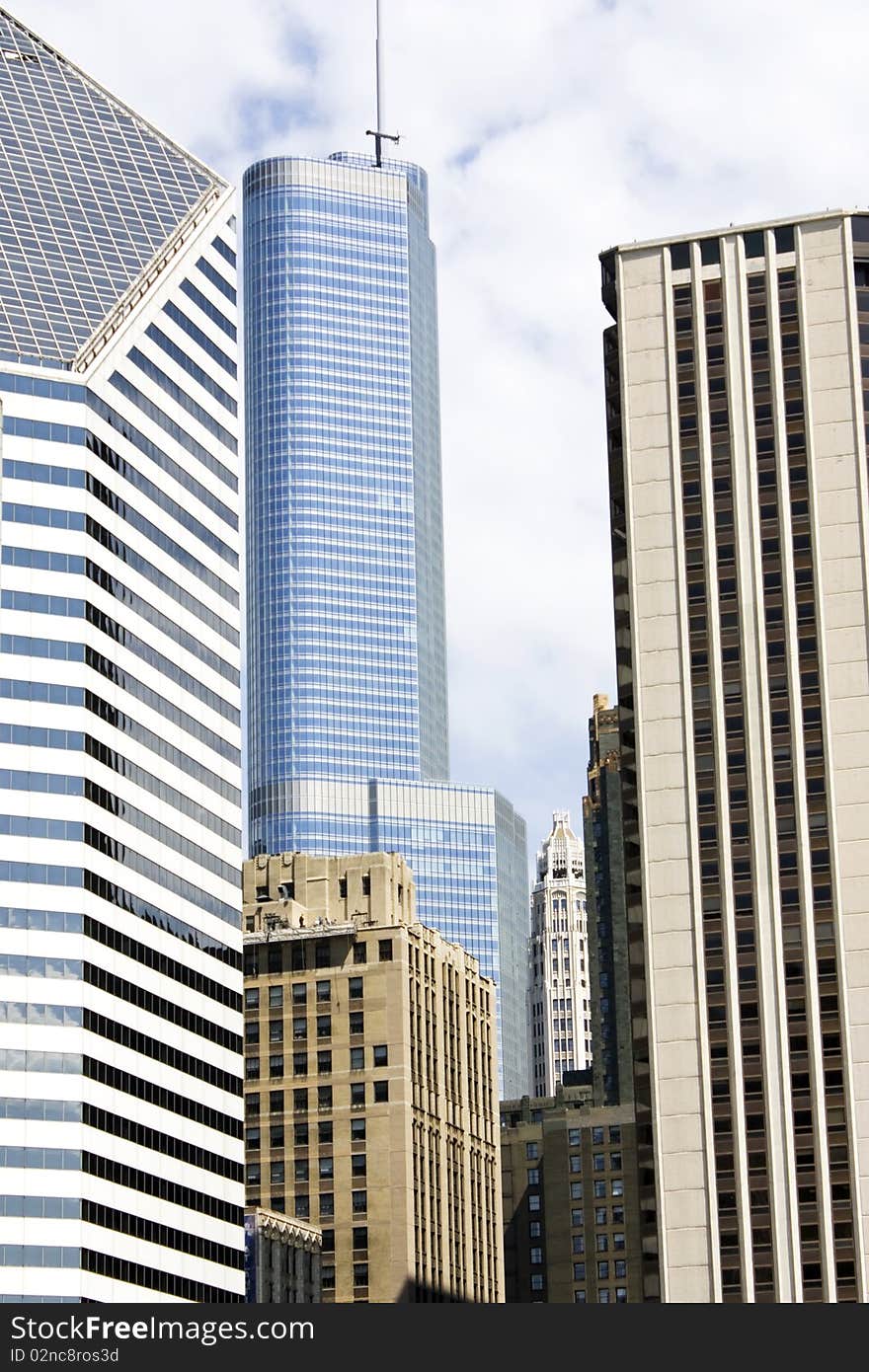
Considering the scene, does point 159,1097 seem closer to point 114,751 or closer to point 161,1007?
point 161,1007

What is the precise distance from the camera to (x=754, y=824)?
614ft

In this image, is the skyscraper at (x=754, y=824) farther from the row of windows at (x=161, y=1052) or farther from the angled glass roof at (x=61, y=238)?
the angled glass roof at (x=61, y=238)

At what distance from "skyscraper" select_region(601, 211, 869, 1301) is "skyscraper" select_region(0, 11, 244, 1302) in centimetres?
3348

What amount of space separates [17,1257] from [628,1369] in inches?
4469

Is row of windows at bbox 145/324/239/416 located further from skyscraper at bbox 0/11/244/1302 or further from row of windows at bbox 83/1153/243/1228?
row of windows at bbox 83/1153/243/1228

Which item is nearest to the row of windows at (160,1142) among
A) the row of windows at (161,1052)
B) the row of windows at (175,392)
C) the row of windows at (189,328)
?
the row of windows at (161,1052)

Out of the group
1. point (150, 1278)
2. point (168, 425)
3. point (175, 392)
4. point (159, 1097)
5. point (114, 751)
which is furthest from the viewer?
point (175, 392)

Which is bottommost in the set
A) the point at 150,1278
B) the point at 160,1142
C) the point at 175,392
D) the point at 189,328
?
the point at 150,1278

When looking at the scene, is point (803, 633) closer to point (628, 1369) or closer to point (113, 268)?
point (113, 268)

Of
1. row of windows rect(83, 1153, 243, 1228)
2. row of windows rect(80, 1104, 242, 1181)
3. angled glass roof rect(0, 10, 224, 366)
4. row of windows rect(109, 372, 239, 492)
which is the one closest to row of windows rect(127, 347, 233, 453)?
row of windows rect(109, 372, 239, 492)

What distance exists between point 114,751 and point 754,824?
169 feet

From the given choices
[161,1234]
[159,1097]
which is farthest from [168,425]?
[161,1234]

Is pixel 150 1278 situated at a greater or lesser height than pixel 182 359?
lesser

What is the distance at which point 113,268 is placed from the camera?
618ft
